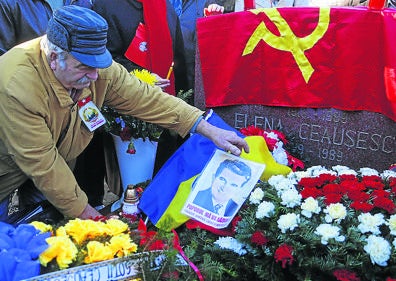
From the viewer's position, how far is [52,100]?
237 centimetres

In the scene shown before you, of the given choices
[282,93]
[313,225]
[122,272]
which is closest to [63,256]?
[122,272]

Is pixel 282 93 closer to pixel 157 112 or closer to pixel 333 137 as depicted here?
pixel 333 137

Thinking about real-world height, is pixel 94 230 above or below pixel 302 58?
above

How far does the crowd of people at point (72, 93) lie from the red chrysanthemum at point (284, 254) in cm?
69

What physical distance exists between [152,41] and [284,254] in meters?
2.20

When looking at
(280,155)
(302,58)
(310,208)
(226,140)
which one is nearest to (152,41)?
(302,58)

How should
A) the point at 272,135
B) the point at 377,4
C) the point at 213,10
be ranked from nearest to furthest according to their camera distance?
the point at 377,4 < the point at 272,135 < the point at 213,10

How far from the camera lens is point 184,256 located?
6.06 feet

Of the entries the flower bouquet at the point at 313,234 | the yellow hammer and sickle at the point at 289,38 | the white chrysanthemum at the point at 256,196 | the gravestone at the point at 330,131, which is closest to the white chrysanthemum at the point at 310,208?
the flower bouquet at the point at 313,234

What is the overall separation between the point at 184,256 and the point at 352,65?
6.50 feet

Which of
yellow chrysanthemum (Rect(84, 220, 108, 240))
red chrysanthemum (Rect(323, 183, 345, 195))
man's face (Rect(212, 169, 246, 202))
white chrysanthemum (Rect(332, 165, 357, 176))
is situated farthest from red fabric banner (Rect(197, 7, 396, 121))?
yellow chrysanthemum (Rect(84, 220, 108, 240))

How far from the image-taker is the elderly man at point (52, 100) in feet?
7.23

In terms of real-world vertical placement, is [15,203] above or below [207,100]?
below

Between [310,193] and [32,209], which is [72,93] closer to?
[32,209]
